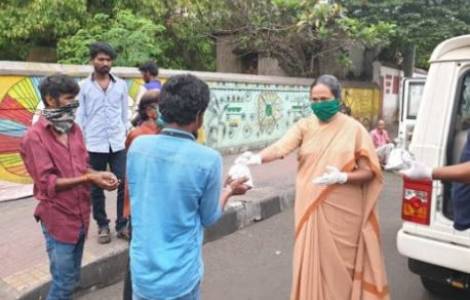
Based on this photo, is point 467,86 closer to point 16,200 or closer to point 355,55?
point 16,200

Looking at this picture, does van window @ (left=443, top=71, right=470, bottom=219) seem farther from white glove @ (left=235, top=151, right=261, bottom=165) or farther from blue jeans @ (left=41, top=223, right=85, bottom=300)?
blue jeans @ (left=41, top=223, right=85, bottom=300)

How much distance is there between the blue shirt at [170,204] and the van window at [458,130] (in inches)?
77.3

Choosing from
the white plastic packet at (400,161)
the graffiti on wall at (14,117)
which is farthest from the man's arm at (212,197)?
the graffiti on wall at (14,117)

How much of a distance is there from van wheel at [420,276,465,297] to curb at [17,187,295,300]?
2315mm

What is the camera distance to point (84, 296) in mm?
4094

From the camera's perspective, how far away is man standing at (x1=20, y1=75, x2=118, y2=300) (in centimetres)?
279

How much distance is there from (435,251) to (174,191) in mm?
2078

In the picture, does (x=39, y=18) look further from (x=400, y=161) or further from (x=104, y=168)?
(x=400, y=161)

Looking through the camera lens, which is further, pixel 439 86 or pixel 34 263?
pixel 34 263

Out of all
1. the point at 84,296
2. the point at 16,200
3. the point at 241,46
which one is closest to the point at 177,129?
the point at 84,296

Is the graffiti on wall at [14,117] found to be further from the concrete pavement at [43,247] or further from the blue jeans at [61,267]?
the blue jeans at [61,267]

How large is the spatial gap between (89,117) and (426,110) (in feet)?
8.64

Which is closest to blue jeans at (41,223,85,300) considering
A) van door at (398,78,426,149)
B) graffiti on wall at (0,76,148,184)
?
graffiti on wall at (0,76,148,184)

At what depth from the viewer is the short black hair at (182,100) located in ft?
6.96
